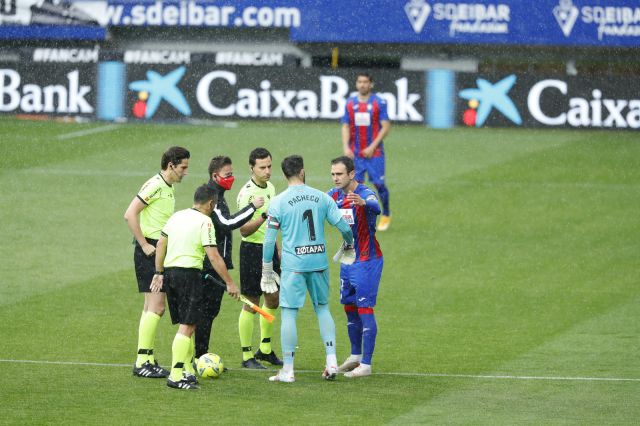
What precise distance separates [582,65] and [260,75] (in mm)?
14368

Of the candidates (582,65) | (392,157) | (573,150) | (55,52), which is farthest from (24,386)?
(582,65)

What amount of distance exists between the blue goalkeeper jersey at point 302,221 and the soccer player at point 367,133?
8.06 metres

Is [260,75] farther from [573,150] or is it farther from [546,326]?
[546,326]

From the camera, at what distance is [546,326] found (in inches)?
569

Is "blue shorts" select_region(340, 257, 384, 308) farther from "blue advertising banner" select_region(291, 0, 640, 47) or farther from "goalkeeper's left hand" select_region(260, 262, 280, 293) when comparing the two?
"blue advertising banner" select_region(291, 0, 640, 47)

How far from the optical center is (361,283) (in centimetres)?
1188

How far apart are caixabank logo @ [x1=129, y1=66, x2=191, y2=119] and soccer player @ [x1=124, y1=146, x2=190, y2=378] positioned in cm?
1892

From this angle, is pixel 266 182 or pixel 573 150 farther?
pixel 573 150

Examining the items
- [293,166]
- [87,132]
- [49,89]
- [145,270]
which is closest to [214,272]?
[145,270]

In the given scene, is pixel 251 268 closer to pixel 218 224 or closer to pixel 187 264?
pixel 218 224

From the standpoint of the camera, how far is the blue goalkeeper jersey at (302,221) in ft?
37.5

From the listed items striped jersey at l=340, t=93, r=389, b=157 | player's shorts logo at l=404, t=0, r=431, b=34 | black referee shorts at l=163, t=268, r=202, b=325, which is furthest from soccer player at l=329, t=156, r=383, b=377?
player's shorts logo at l=404, t=0, r=431, b=34

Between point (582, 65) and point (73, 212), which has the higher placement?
point (582, 65)

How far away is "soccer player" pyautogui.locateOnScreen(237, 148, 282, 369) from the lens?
12.2 m
